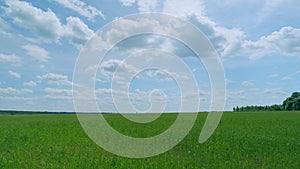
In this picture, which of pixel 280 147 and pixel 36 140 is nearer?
pixel 280 147

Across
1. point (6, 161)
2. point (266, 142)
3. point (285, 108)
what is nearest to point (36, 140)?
point (6, 161)

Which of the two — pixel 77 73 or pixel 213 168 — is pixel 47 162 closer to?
pixel 77 73

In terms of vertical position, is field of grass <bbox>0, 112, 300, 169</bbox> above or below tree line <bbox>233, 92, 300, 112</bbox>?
below

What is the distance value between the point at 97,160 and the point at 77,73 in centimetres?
347

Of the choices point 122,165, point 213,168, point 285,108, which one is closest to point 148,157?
point 122,165

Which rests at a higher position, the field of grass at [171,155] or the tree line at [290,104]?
the tree line at [290,104]

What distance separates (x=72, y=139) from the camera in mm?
16328

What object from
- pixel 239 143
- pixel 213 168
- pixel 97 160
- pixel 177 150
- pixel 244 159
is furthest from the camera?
pixel 239 143

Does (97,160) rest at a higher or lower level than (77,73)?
lower

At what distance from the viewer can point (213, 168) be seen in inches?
389

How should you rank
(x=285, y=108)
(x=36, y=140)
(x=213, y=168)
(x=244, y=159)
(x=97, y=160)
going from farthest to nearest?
(x=285, y=108), (x=36, y=140), (x=244, y=159), (x=97, y=160), (x=213, y=168)

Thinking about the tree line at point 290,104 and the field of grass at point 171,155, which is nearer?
the field of grass at point 171,155

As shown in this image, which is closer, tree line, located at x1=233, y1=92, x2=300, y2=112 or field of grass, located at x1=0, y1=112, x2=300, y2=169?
field of grass, located at x1=0, y1=112, x2=300, y2=169

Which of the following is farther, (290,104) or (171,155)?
(290,104)
